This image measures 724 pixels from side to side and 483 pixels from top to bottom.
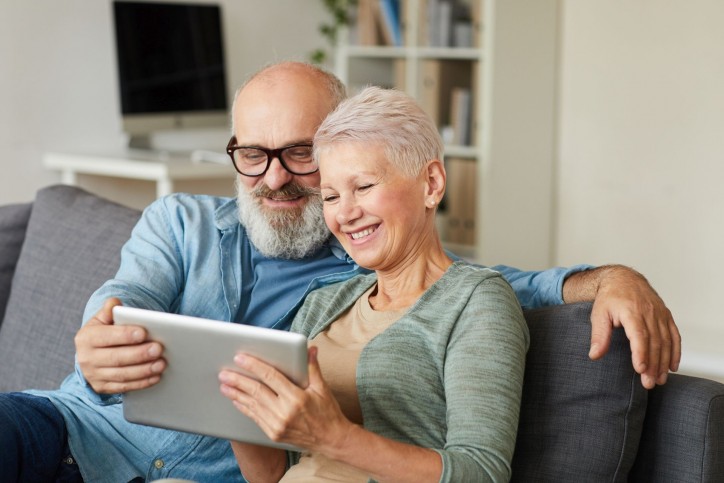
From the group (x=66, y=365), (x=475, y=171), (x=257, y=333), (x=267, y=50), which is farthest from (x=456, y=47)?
(x=257, y=333)

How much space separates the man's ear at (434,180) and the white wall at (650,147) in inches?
81.9

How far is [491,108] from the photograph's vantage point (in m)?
3.86

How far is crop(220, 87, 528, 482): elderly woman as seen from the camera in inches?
50.1

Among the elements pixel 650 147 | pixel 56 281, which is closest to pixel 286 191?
pixel 56 281

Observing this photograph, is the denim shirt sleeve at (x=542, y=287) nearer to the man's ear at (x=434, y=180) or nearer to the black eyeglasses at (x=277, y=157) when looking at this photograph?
the man's ear at (x=434, y=180)

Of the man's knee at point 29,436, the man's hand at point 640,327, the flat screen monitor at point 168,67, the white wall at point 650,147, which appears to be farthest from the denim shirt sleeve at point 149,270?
the flat screen monitor at point 168,67

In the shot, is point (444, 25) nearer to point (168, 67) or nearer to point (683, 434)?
point (168, 67)

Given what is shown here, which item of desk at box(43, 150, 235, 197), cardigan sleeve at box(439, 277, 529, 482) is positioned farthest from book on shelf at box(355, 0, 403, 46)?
cardigan sleeve at box(439, 277, 529, 482)

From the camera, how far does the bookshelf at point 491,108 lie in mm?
3871

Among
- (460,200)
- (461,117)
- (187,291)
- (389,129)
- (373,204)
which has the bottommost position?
(460,200)

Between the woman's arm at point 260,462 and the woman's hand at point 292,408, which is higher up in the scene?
the woman's hand at point 292,408

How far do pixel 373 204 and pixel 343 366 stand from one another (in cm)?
25

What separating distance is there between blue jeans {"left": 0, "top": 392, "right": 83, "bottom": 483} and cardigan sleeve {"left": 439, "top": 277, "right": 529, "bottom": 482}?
0.77 m

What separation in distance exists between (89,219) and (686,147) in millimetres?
2267
